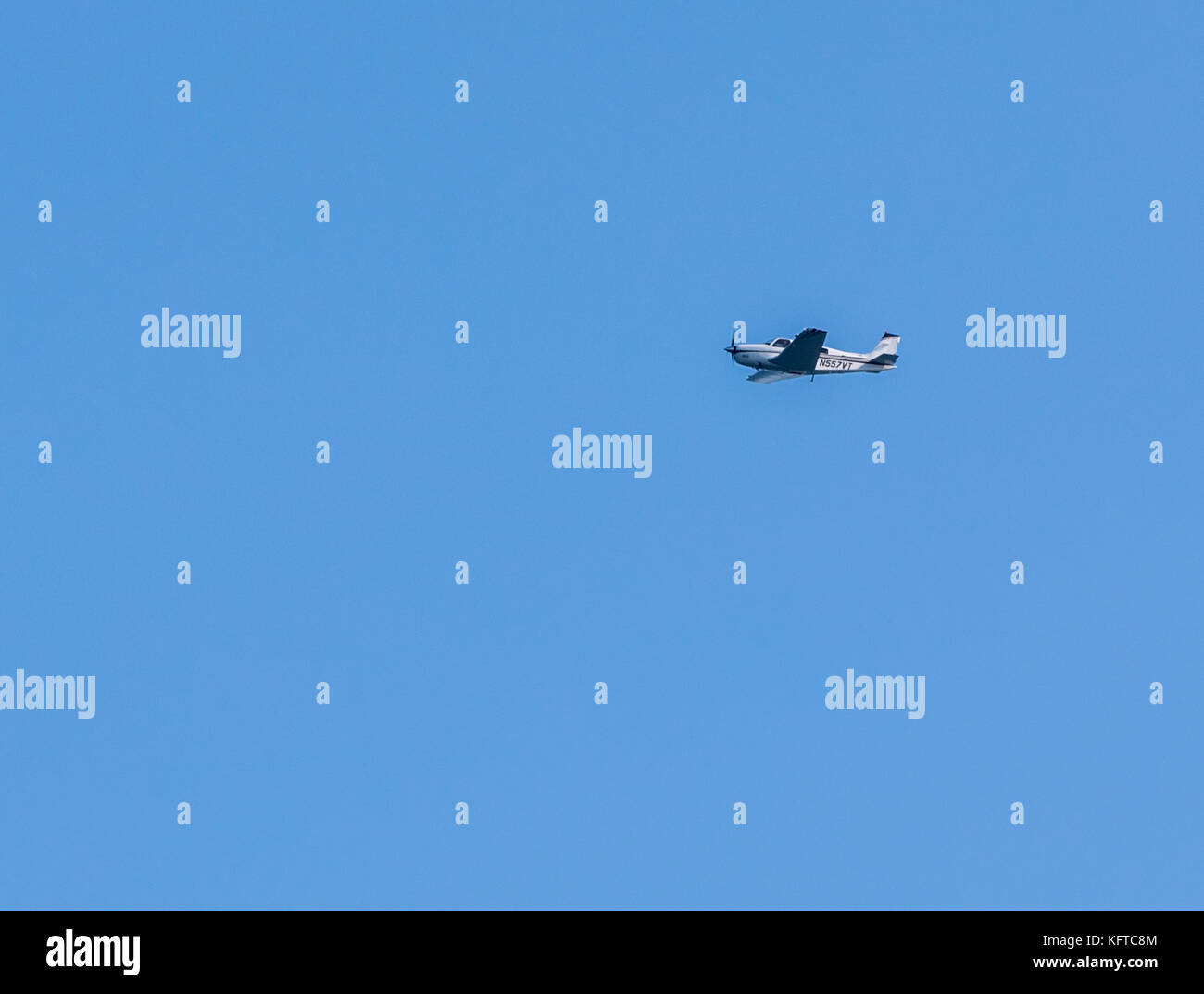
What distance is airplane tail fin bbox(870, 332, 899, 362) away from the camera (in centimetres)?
8950

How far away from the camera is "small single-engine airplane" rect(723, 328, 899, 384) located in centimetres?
8550

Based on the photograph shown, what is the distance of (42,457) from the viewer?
83062 mm

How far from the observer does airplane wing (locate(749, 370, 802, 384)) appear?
287 ft

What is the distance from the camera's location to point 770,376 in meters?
87.7

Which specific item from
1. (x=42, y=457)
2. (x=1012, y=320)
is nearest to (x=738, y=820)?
(x=1012, y=320)

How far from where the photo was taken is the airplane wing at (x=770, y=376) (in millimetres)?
87506

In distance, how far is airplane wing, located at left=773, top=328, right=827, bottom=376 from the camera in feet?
278

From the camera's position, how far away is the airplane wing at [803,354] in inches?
3334

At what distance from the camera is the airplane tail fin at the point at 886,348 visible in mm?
89500

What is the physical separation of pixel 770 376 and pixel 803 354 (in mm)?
2262

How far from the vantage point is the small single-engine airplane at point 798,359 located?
85.5 m
